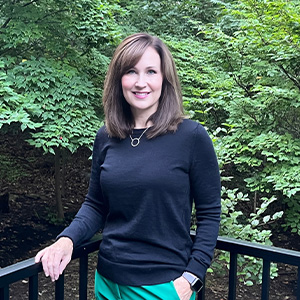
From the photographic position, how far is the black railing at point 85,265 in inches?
45.5

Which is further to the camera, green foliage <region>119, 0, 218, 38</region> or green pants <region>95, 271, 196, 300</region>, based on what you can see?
green foliage <region>119, 0, 218, 38</region>

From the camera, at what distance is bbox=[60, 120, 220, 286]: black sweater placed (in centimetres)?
122

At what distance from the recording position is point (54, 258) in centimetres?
125

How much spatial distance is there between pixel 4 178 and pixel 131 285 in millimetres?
6681

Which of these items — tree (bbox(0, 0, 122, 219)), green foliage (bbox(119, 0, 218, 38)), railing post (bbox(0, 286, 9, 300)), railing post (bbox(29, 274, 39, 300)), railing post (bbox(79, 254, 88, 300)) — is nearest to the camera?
railing post (bbox(0, 286, 9, 300))

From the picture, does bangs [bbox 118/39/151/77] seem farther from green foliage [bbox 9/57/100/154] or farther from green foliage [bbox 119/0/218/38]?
green foliage [bbox 119/0/218/38]

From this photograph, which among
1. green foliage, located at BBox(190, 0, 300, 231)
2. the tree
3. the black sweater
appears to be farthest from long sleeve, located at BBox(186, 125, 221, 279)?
the tree

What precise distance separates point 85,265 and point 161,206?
1.45 feet

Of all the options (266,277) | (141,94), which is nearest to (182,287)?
(266,277)

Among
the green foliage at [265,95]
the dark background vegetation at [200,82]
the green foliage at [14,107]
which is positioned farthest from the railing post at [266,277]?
the green foliage at [14,107]

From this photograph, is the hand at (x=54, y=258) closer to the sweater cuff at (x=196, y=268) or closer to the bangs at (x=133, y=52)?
the sweater cuff at (x=196, y=268)

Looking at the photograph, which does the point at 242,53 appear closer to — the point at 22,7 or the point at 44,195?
the point at 22,7

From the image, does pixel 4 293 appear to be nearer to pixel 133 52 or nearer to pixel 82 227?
pixel 82 227

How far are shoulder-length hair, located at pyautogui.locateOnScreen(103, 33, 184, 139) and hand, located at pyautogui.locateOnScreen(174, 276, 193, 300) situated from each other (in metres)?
0.46
